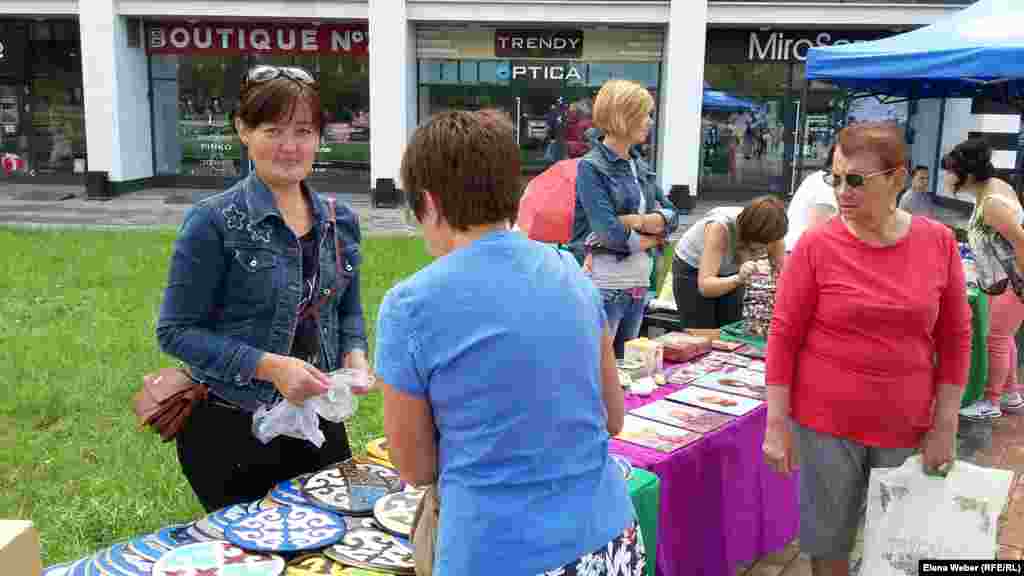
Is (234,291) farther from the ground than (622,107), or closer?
closer

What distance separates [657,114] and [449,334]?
16184 mm

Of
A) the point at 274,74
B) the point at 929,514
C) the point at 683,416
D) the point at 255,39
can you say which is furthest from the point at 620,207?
the point at 255,39

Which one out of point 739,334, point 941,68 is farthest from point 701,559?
point 941,68

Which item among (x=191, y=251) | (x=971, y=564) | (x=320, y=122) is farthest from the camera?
(x=971, y=564)

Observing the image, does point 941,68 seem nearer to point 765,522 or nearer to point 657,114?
point 765,522

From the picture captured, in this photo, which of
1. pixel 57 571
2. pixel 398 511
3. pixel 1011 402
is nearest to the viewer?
pixel 57 571

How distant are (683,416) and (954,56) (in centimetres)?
471

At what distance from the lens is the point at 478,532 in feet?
4.67

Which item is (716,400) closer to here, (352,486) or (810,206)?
(352,486)

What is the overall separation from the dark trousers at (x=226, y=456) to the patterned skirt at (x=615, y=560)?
1071mm

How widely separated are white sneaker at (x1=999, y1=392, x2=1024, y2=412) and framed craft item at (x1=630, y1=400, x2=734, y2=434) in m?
3.43

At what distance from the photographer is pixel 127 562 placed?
71.2 inches

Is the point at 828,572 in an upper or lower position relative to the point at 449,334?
lower

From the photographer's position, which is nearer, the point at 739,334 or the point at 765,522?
the point at 765,522
